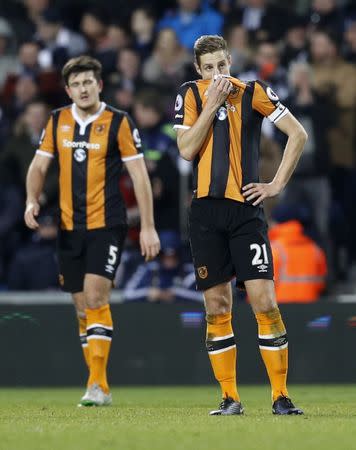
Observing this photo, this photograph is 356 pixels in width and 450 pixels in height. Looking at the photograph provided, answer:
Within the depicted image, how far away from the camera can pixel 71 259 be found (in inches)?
383

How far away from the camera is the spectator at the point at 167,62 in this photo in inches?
603

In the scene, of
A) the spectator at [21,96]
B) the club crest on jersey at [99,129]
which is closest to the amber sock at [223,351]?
the club crest on jersey at [99,129]

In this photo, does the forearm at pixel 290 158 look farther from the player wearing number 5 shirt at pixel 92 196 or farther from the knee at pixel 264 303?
the player wearing number 5 shirt at pixel 92 196

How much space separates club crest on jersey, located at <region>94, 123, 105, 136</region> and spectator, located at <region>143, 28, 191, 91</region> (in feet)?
18.2

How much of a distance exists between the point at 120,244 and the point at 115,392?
216 cm

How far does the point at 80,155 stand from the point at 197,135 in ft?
6.24

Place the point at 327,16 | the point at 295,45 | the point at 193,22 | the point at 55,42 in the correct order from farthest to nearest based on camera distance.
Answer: the point at 55,42 → the point at 193,22 → the point at 327,16 → the point at 295,45

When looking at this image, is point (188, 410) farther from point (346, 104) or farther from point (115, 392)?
point (346, 104)

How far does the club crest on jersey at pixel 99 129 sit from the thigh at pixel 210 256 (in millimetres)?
1798

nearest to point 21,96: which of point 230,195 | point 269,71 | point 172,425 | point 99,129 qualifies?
point 269,71

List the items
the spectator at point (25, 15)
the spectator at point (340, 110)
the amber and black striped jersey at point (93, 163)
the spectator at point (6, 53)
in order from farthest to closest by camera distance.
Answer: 1. the spectator at point (25, 15)
2. the spectator at point (6, 53)
3. the spectator at point (340, 110)
4. the amber and black striped jersey at point (93, 163)

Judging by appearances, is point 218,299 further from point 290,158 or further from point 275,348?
point 290,158

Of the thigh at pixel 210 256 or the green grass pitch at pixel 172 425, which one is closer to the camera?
the green grass pitch at pixel 172 425

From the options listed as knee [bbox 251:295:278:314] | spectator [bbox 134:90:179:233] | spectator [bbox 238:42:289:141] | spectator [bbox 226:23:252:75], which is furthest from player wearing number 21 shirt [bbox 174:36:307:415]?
spectator [bbox 226:23:252:75]
